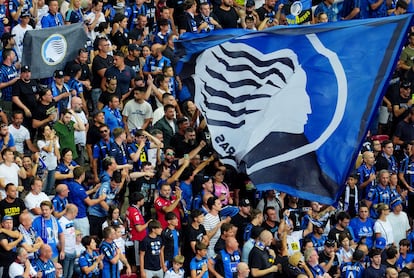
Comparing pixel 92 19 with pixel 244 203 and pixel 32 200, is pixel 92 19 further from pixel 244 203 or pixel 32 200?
pixel 32 200

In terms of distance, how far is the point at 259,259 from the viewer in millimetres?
18953

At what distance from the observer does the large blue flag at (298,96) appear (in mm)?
14297

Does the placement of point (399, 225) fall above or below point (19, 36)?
below

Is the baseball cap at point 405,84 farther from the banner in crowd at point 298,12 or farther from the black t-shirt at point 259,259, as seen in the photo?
the black t-shirt at point 259,259

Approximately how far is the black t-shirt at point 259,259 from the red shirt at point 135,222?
1.65 metres

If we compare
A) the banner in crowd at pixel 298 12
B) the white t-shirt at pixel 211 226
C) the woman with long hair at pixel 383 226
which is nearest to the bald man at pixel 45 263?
the white t-shirt at pixel 211 226

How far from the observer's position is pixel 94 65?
22312mm

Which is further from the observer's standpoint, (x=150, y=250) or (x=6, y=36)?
(x=6, y=36)

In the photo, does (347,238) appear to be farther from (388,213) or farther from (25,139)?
(25,139)

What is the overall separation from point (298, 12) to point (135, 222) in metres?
7.99

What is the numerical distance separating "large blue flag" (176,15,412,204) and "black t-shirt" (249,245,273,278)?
3.50 metres

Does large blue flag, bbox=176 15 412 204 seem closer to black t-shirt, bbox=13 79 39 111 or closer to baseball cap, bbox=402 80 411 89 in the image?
black t-shirt, bbox=13 79 39 111

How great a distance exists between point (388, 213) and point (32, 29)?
698cm

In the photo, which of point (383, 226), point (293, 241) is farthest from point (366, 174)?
point (293, 241)
